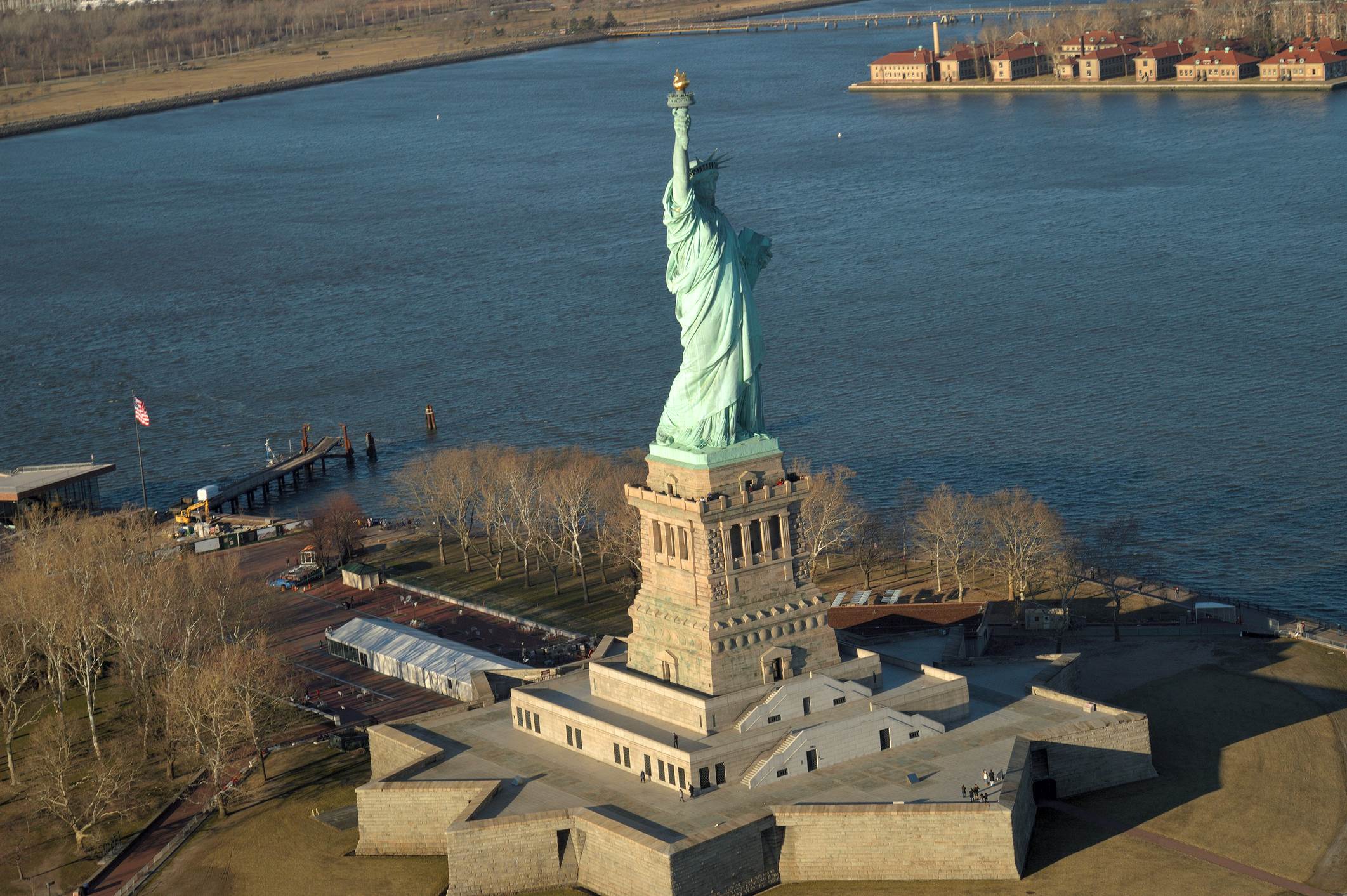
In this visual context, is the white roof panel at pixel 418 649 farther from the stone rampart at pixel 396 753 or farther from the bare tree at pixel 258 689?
the stone rampart at pixel 396 753

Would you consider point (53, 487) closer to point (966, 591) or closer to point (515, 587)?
point (515, 587)

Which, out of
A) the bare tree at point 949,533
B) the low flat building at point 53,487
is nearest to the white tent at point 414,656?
the bare tree at point 949,533

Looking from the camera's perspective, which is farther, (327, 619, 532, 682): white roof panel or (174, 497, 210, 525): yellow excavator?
(174, 497, 210, 525): yellow excavator

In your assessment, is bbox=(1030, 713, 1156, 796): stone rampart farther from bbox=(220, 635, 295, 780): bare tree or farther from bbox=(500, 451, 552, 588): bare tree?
bbox=(500, 451, 552, 588): bare tree

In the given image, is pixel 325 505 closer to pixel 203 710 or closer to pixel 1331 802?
pixel 203 710

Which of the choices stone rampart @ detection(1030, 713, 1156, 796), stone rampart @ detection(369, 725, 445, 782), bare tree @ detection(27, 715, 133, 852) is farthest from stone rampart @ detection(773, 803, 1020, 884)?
bare tree @ detection(27, 715, 133, 852)
